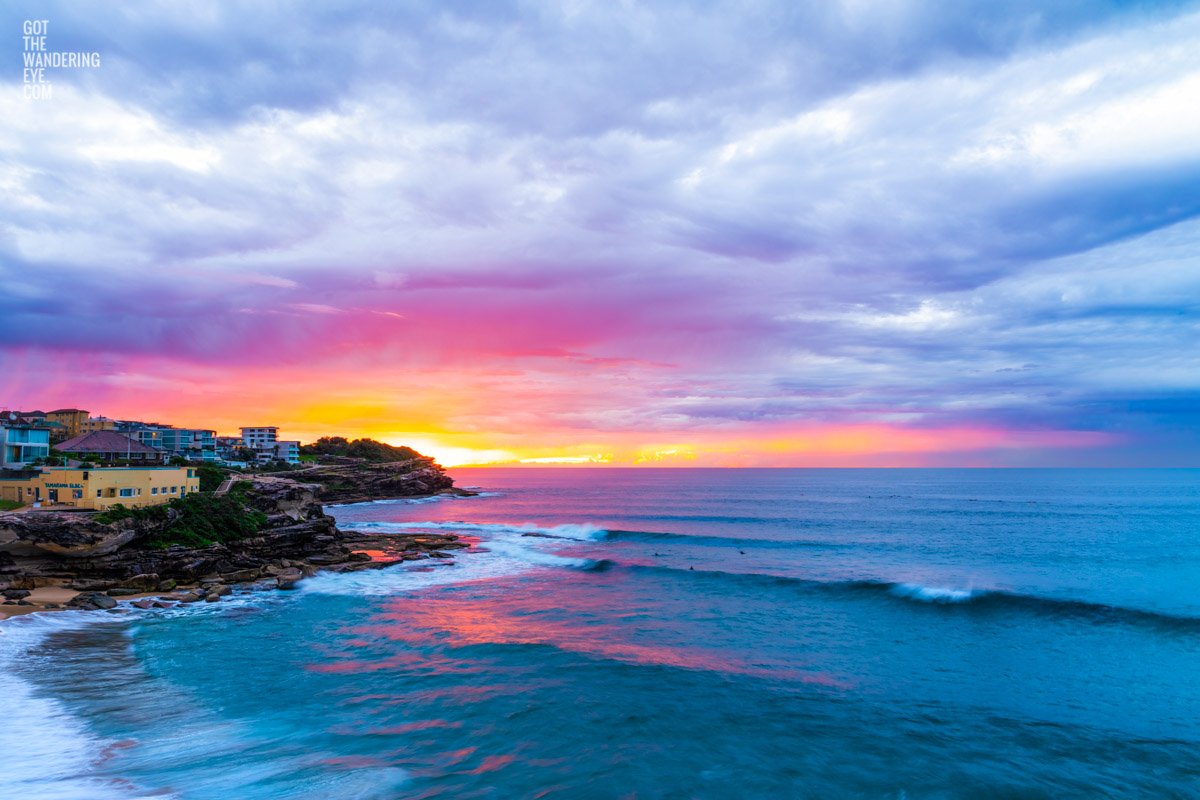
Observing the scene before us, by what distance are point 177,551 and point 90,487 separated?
34.0ft

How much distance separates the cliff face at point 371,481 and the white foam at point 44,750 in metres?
90.7

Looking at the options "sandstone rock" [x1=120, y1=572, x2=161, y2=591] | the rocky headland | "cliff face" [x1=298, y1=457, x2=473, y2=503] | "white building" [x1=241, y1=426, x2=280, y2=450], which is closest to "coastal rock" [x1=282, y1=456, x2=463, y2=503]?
"cliff face" [x1=298, y1=457, x2=473, y2=503]

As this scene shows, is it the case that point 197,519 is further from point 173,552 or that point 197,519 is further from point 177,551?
point 173,552

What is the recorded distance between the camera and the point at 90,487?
39.6m

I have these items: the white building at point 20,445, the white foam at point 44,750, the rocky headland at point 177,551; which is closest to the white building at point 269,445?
the white building at point 20,445

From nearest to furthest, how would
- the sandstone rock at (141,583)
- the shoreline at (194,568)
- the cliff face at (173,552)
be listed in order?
the shoreline at (194,568)
the cliff face at (173,552)
the sandstone rock at (141,583)

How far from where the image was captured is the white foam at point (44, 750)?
12.8 meters

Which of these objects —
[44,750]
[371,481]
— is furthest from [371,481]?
[44,750]

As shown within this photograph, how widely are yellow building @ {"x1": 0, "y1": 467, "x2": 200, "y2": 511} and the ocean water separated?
16706 millimetres

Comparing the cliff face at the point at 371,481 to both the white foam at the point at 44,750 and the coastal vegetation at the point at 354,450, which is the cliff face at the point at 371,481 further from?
the white foam at the point at 44,750

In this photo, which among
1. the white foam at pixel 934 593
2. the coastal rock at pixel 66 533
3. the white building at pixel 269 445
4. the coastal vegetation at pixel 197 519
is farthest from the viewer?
the white building at pixel 269 445

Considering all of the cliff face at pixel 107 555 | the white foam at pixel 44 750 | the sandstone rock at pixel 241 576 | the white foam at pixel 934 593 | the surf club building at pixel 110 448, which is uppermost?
the surf club building at pixel 110 448

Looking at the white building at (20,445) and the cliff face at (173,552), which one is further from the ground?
the white building at (20,445)

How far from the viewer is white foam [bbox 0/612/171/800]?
1277cm
